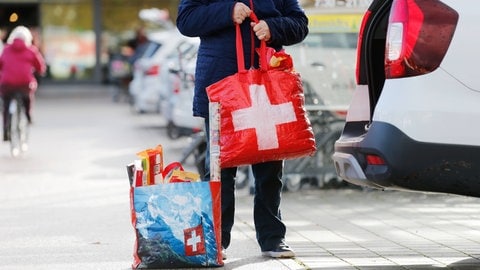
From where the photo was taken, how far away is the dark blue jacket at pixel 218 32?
23.8 feet

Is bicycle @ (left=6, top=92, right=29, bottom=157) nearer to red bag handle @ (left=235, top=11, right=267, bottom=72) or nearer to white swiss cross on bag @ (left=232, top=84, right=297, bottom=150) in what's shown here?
red bag handle @ (left=235, top=11, right=267, bottom=72)

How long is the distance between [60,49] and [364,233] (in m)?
35.5

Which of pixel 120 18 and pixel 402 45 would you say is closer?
pixel 402 45

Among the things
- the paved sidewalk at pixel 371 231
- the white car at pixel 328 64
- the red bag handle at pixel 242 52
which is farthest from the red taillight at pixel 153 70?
the red bag handle at pixel 242 52

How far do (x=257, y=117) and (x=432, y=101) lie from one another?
1.14m

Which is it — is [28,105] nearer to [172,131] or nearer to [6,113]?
[6,113]

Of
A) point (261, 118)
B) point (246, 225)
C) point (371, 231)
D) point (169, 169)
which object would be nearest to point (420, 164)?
point (261, 118)

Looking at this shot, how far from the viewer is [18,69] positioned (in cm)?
1847

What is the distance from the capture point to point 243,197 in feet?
38.5

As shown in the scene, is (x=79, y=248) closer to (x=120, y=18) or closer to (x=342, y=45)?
(x=342, y=45)

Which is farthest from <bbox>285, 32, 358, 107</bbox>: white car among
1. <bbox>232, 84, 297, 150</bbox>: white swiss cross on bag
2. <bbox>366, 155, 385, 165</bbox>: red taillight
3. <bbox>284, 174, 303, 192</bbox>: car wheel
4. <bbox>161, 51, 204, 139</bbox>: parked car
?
<bbox>366, 155, 385, 165</bbox>: red taillight

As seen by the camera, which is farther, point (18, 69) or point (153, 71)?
point (153, 71)

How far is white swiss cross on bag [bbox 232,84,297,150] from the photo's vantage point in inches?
279

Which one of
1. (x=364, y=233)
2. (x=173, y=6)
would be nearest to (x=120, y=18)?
(x=173, y=6)
